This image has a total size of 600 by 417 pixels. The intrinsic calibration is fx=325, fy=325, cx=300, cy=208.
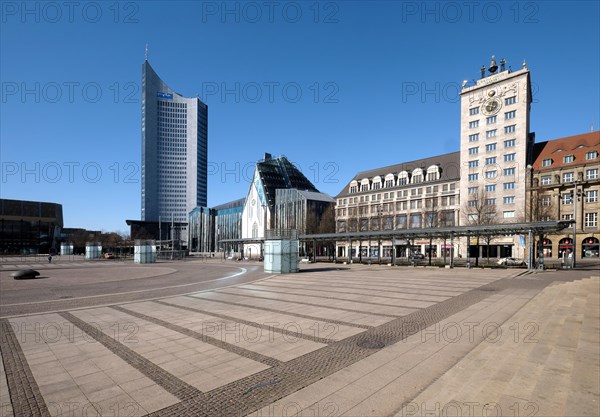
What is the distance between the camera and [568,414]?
4.55m

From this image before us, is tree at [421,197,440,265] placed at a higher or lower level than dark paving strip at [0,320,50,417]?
higher

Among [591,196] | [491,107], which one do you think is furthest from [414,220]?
[591,196]

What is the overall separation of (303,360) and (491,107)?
2917 inches

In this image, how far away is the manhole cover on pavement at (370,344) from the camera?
768cm

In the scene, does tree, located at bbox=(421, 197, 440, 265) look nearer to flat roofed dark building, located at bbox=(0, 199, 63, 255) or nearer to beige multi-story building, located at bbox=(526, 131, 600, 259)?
beige multi-story building, located at bbox=(526, 131, 600, 259)

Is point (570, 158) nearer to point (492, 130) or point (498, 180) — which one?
point (498, 180)

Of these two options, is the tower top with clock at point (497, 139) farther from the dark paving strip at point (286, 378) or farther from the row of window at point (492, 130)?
the dark paving strip at point (286, 378)

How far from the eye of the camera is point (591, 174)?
55875 millimetres

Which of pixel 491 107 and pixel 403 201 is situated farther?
pixel 403 201

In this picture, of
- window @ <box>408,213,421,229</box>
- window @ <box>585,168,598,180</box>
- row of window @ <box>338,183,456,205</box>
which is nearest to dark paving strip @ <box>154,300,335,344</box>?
window @ <box>408,213,421,229</box>

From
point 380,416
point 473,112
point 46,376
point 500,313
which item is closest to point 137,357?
point 46,376

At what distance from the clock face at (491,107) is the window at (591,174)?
18.9 metres

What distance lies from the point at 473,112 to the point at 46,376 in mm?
78386

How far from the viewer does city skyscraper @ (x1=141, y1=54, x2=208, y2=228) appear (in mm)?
177750
